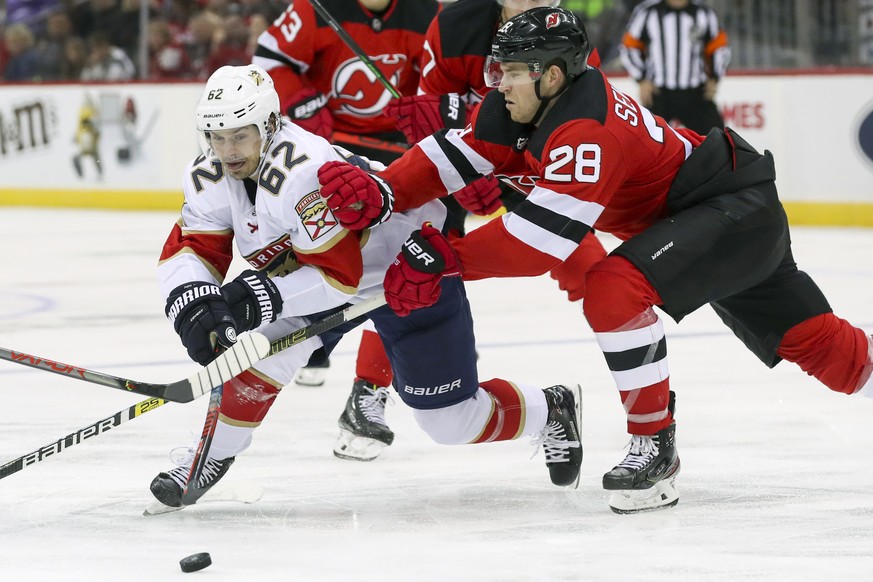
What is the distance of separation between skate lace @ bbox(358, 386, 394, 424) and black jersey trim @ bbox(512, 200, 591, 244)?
2.74ft

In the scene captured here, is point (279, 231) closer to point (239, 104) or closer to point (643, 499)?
point (239, 104)

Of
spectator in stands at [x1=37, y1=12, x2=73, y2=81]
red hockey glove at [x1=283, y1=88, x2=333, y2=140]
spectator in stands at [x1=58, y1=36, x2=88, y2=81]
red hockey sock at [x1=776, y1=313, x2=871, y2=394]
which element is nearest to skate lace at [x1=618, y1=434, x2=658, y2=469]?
red hockey sock at [x1=776, y1=313, x2=871, y2=394]

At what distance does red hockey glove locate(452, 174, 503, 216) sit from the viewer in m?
3.10

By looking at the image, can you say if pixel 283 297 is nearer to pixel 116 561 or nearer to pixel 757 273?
pixel 116 561

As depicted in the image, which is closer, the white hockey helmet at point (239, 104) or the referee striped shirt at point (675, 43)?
the white hockey helmet at point (239, 104)

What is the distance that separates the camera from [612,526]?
2.52 metres

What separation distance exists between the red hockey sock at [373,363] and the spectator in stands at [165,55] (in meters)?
6.03

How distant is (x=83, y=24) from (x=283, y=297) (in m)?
7.49

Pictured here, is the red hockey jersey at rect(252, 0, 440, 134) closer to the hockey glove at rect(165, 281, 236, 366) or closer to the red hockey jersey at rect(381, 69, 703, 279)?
the red hockey jersey at rect(381, 69, 703, 279)

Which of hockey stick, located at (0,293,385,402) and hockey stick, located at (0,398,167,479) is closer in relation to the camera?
hockey stick, located at (0,293,385,402)

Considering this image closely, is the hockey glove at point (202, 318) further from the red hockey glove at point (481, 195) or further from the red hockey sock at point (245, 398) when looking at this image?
the red hockey glove at point (481, 195)

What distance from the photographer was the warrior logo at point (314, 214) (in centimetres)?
251

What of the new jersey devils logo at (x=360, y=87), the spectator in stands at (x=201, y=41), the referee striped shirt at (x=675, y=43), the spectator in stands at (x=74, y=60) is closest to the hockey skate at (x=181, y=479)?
the new jersey devils logo at (x=360, y=87)

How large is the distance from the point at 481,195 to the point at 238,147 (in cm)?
77
